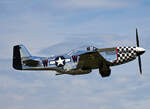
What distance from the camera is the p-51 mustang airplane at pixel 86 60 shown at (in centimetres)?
2780

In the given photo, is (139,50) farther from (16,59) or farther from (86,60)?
(16,59)

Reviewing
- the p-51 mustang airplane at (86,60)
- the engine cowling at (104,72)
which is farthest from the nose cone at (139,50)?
the engine cowling at (104,72)

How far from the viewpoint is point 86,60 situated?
27.5 m

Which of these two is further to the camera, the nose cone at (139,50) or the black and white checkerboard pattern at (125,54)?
the nose cone at (139,50)

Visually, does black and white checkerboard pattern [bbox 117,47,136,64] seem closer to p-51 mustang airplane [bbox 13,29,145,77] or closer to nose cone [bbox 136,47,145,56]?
p-51 mustang airplane [bbox 13,29,145,77]

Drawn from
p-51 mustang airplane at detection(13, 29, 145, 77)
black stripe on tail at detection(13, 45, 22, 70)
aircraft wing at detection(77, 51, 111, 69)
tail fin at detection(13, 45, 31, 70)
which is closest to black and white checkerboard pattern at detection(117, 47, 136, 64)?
p-51 mustang airplane at detection(13, 29, 145, 77)

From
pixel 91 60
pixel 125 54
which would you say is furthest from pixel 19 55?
pixel 125 54

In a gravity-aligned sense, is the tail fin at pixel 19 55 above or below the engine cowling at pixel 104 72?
above

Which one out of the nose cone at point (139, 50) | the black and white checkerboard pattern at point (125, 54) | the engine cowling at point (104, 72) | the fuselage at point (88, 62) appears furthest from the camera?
the nose cone at point (139, 50)

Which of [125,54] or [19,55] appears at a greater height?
[19,55]

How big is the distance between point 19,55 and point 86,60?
7.88 m

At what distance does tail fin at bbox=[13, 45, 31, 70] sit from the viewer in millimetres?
31766

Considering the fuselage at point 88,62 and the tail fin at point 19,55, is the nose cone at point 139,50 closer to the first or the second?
the fuselage at point 88,62

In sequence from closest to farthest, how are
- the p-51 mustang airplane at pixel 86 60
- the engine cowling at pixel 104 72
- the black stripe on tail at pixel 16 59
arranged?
1. the p-51 mustang airplane at pixel 86 60
2. the engine cowling at pixel 104 72
3. the black stripe on tail at pixel 16 59
